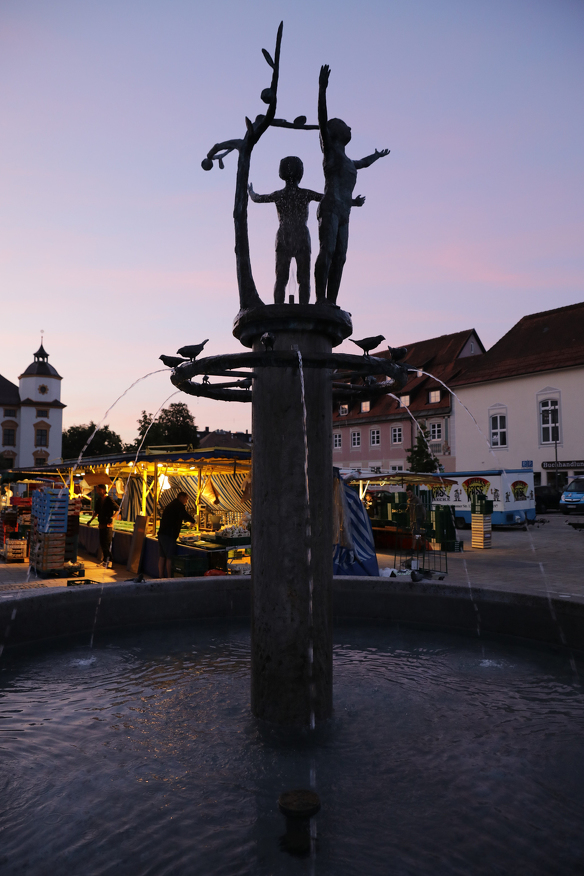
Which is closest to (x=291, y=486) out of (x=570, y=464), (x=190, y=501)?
(x=190, y=501)

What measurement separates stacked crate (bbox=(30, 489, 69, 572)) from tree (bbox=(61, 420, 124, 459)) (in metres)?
66.9

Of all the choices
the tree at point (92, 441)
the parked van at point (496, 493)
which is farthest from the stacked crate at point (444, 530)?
the tree at point (92, 441)

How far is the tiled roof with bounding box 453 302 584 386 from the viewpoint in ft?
134

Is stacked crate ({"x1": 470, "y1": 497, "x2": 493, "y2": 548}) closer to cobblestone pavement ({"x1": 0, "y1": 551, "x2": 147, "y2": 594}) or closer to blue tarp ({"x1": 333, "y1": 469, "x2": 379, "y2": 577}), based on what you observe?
blue tarp ({"x1": 333, "y1": 469, "x2": 379, "y2": 577})

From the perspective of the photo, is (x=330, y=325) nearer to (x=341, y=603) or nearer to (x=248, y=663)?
(x=248, y=663)

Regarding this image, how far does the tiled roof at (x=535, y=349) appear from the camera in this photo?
4084 cm

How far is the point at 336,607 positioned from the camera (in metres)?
7.25

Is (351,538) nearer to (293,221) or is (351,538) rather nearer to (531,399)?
(293,221)

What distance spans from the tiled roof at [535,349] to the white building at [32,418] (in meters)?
54.9

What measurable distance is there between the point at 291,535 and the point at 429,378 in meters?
47.3

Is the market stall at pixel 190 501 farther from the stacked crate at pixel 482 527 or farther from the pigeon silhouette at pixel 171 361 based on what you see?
the stacked crate at pixel 482 527

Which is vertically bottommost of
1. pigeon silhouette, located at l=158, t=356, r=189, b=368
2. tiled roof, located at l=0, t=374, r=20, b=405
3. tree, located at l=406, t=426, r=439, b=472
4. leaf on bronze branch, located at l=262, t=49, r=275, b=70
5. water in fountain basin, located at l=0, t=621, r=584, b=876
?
water in fountain basin, located at l=0, t=621, r=584, b=876

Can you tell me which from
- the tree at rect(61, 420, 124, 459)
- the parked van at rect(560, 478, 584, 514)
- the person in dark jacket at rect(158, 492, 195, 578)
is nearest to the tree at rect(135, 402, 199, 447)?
the tree at rect(61, 420, 124, 459)

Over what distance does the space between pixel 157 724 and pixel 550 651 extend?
382 centimetres
